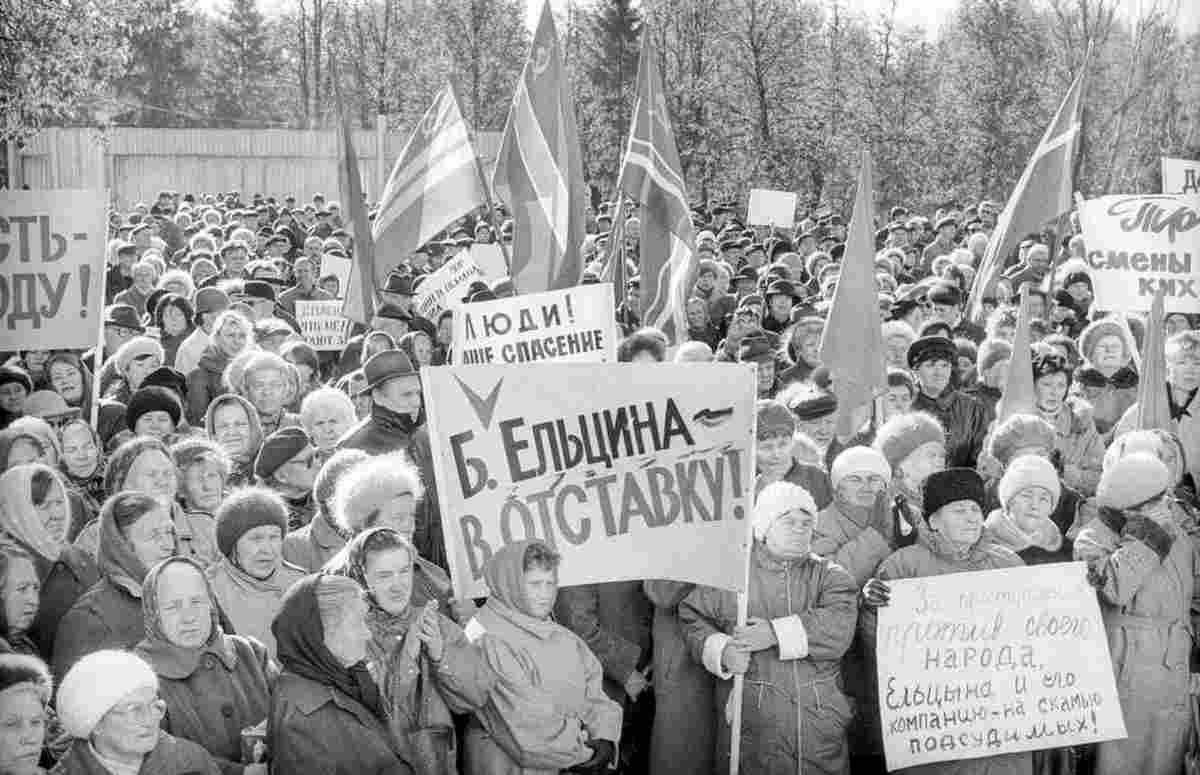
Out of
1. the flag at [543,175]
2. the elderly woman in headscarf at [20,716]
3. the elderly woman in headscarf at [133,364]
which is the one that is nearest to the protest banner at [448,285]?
the flag at [543,175]

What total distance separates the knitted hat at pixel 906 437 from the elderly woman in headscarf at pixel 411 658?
7.54 ft

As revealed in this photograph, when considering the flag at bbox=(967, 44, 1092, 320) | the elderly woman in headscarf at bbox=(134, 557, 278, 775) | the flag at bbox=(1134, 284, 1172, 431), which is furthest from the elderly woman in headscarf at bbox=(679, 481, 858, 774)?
the flag at bbox=(967, 44, 1092, 320)

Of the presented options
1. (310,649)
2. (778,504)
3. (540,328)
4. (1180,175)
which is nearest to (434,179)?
(540,328)

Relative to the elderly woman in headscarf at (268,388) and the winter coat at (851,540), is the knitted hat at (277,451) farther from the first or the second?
the winter coat at (851,540)

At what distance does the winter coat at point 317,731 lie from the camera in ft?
15.7

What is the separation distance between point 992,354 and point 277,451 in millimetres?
4316

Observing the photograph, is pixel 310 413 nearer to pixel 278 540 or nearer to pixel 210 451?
pixel 210 451

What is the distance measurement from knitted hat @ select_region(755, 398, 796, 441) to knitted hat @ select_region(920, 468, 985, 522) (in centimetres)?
78

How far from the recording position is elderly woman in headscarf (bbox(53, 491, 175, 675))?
517cm

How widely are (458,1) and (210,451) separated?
37.9m

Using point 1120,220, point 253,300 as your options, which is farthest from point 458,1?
point 1120,220

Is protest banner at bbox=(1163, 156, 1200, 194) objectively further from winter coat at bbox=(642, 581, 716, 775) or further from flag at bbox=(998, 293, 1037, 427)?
winter coat at bbox=(642, 581, 716, 775)

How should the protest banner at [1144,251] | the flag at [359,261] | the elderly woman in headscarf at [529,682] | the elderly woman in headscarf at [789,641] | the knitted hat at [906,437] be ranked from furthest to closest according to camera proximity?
the flag at [359,261], the protest banner at [1144,251], the knitted hat at [906,437], the elderly woman in headscarf at [789,641], the elderly woman in headscarf at [529,682]

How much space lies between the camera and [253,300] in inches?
482
